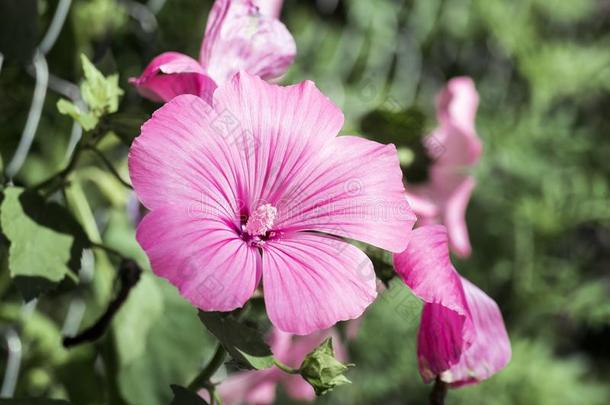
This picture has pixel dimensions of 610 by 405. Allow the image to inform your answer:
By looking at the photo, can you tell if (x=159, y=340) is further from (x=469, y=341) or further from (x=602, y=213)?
(x=602, y=213)

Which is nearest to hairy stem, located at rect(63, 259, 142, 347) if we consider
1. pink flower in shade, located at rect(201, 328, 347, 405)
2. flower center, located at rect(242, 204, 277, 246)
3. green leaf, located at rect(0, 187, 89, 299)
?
green leaf, located at rect(0, 187, 89, 299)

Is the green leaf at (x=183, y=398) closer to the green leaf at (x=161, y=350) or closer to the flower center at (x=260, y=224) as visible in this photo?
the flower center at (x=260, y=224)

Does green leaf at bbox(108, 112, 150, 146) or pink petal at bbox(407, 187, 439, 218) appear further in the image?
pink petal at bbox(407, 187, 439, 218)

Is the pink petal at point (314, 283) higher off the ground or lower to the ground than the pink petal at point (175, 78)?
lower

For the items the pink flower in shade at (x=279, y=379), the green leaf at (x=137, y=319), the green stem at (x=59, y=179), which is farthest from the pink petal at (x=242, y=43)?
the pink flower in shade at (x=279, y=379)

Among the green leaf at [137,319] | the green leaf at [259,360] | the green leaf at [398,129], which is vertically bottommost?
the green leaf at [137,319]

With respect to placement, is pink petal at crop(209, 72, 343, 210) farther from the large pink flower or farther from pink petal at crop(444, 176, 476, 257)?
pink petal at crop(444, 176, 476, 257)
